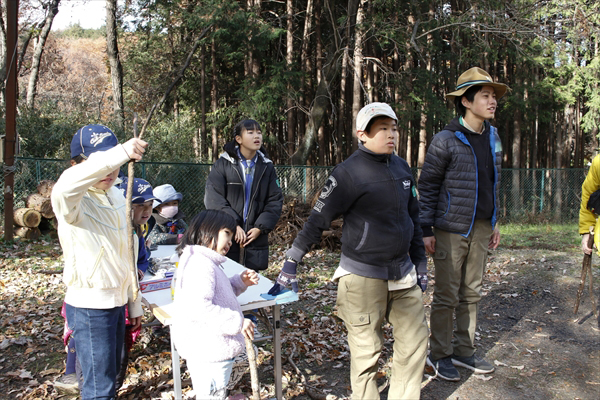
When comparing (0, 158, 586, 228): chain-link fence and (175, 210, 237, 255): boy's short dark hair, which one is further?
(0, 158, 586, 228): chain-link fence

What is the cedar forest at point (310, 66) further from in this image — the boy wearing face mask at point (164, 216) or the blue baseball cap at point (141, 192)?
the blue baseball cap at point (141, 192)

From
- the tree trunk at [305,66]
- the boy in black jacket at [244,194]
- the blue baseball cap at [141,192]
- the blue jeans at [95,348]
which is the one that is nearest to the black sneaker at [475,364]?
the boy in black jacket at [244,194]

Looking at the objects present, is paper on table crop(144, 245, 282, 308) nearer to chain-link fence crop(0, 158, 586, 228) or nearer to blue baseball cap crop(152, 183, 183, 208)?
blue baseball cap crop(152, 183, 183, 208)

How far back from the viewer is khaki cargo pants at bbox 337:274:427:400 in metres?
2.92

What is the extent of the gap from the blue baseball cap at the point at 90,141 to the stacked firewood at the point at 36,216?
8.34 m

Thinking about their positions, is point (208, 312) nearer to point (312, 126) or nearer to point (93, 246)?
point (93, 246)

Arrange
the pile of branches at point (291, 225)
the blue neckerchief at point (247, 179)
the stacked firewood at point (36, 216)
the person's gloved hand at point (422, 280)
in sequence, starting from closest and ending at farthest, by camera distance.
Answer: the person's gloved hand at point (422, 280) → the blue neckerchief at point (247, 179) → the pile of branches at point (291, 225) → the stacked firewood at point (36, 216)

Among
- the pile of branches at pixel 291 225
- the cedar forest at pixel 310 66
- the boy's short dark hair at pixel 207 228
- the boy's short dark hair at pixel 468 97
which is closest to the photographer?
the boy's short dark hair at pixel 207 228

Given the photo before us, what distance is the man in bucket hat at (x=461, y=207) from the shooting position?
3.71 m

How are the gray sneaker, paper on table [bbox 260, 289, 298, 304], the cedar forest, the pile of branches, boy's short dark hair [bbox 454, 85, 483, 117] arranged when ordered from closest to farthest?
paper on table [bbox 260, 289, 298, 304] < the gray sneaker < boy's short dark hair [bbox 454, 85, 483, 117] < the pile of branches < the cedar forest

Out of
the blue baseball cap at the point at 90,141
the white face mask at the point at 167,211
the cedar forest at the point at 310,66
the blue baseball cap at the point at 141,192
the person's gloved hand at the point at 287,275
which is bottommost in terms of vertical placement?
the person's gloved hand at the point at 287,275

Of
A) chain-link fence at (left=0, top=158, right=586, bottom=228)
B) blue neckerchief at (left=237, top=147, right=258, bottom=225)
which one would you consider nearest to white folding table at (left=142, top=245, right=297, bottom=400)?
blue neckerchief at (left=237, top=147, right=258, bottom=225)

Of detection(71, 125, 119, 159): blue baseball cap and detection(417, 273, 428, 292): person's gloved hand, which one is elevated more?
detection(71, 125, 119, 159): blue baseball cap

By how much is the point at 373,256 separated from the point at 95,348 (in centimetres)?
169
